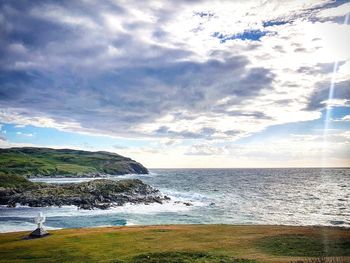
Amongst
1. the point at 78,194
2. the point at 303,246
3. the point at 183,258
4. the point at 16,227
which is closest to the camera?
the point at 183,258

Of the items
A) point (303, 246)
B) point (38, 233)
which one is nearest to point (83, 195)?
point (38, 233)

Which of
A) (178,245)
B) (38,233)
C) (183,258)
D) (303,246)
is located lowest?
(178,245)

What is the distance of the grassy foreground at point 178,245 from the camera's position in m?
32.2

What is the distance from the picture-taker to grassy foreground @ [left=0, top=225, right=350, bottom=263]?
106ft

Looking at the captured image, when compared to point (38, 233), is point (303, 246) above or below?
above

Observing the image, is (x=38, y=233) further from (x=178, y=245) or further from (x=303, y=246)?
(x=303, y=246)

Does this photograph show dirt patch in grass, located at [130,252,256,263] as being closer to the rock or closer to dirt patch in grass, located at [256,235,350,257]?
dirt patch in grass, located at [256,235,350,257]

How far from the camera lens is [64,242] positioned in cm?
4312

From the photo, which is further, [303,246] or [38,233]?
[38,233]

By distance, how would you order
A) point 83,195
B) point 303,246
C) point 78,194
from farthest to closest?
point 78,194
point 83,195
point 303,246

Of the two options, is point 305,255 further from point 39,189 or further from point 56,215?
point 39,189

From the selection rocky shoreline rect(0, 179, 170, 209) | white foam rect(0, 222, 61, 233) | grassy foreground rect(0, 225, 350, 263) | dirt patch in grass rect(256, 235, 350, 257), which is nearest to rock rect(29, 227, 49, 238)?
grassy foreground rect(0, 225, 350, 263)

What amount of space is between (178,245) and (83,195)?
218 feet

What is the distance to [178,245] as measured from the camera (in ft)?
130
